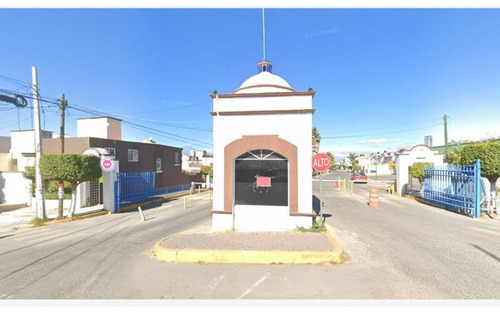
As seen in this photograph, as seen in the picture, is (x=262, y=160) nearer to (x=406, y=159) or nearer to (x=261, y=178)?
(x=261, y=178)

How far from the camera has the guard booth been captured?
7441 millimetres

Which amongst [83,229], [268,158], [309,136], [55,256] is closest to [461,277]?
[309,136]

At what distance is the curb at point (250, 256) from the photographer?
543 centimetres

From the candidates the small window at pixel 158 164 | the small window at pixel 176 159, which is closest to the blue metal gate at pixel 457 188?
the small window at pixel 158 164

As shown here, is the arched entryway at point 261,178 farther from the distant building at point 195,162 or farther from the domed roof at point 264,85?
the distant building at point 195,162

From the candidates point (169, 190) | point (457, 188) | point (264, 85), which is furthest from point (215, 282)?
point (169, 190)

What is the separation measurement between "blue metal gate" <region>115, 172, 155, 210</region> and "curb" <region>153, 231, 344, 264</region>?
9694mm

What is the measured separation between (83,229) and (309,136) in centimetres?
977

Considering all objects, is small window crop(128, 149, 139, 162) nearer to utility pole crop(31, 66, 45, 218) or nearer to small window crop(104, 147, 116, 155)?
small window crop(104, 147, 116, 155)

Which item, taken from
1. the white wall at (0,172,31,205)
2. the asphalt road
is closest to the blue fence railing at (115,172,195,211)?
the asphalt road

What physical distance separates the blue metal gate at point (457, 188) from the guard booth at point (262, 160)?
9.02 meters

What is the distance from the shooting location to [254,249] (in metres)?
5.76

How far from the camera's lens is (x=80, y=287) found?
4.47 metres

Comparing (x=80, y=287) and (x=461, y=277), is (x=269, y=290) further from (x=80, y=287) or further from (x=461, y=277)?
(x=461, y=277)
